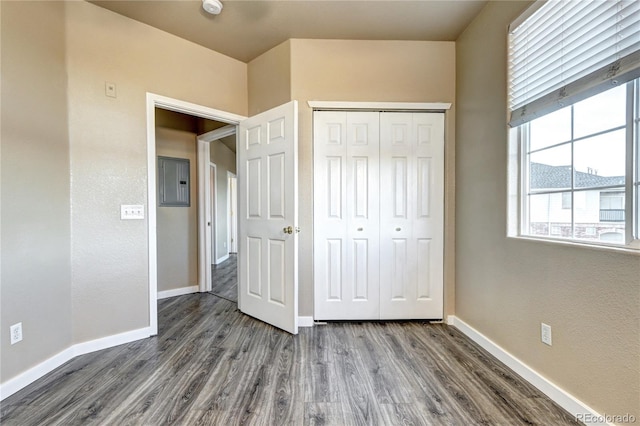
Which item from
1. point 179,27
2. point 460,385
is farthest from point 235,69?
point 460,385

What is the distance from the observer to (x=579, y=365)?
138cm

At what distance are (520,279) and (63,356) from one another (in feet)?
10.5

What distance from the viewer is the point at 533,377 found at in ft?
5.37

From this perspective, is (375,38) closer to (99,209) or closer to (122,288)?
(99,209)

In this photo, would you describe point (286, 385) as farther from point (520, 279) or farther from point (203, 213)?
point (203, 213)

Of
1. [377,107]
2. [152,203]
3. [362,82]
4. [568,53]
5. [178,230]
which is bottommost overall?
[178,230]

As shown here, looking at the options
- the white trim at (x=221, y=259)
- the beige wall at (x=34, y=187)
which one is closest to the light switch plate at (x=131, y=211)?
the beige wall at (x=34, y=187)

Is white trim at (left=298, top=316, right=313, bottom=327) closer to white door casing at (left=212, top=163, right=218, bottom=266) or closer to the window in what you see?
the window

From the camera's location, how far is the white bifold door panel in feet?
8.31

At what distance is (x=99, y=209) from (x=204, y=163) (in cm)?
160

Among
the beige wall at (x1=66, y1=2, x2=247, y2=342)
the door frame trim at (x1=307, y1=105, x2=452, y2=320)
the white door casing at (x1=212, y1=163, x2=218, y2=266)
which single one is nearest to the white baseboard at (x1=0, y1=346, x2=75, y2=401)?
the beige wall at (x1=66, y1=2, x2=247, y2=342)

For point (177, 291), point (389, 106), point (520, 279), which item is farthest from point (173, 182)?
point (520, 279)

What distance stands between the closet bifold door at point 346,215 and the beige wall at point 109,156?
1.48 metres

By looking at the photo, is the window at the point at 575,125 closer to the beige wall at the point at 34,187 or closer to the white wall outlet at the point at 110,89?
the white wall outlet at the point at 110,89
